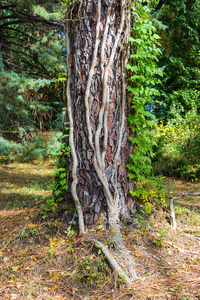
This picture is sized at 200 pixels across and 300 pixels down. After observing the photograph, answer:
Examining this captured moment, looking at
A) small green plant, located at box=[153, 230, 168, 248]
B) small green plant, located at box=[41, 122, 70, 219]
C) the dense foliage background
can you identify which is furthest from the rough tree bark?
the dense foliage background

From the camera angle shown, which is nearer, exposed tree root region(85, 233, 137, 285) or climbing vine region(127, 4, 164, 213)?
exposed tree root region(85, 233, 137, 285)

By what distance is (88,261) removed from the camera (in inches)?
82.4

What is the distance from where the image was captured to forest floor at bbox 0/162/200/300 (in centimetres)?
188

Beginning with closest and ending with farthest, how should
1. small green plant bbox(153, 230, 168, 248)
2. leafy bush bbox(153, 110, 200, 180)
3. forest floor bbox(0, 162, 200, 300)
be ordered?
forest floor bbox(0, 162, 200, 300), small green plant bbox(153, 230, 168, 248), leafy bush bbox(153, 110, 200, 180)

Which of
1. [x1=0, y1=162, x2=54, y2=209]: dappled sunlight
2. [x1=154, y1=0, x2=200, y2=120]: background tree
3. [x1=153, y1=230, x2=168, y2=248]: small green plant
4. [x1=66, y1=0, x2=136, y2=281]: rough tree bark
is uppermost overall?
[x1=154, y1=0, x2=200, y2=120]: background tree

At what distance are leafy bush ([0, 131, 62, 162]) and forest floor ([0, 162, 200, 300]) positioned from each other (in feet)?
16.1

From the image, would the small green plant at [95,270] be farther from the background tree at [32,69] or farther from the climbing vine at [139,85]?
the background tree at [32,69]

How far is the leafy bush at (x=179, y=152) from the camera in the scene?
19.8ft

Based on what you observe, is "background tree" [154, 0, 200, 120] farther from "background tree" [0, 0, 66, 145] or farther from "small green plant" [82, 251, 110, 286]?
"small green plant" [82, 251, 110, 286]

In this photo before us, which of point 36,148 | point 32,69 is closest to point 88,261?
point 36,148

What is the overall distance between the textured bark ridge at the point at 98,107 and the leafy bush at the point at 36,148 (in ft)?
17.3

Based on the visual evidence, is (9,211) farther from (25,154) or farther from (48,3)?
(48,3)

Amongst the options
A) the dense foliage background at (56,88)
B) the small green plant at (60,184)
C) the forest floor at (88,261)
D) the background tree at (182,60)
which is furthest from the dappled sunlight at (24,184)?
the background tree at (182,60)

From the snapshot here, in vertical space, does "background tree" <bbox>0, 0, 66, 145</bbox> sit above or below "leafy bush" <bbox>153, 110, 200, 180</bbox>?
above
